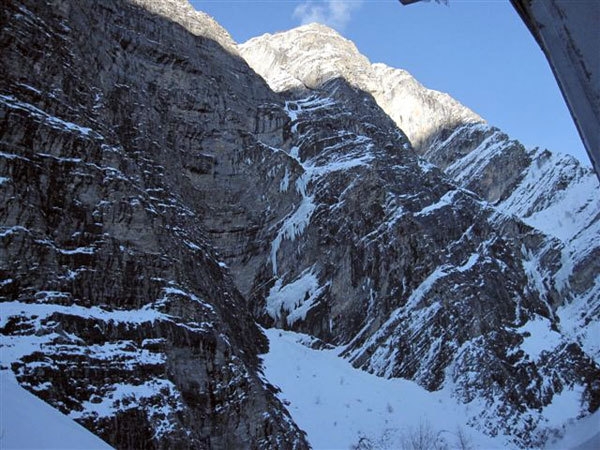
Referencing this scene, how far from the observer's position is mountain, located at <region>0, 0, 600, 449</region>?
66.8 feet

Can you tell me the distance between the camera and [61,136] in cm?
2362

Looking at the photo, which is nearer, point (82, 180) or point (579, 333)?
point (82, 180)

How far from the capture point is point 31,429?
6215 mm

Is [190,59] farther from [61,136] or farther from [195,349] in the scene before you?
[195,349]

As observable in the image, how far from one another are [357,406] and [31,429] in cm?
2510

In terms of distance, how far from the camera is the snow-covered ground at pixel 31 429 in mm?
5809

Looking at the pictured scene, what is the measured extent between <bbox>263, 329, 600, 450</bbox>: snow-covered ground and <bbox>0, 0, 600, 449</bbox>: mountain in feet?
2.02

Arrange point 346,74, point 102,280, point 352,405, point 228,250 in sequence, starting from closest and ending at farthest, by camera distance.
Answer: point 102,280 < point 352,405 < point 228,250 < point 346,74

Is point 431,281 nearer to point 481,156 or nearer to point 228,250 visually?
point 228,250

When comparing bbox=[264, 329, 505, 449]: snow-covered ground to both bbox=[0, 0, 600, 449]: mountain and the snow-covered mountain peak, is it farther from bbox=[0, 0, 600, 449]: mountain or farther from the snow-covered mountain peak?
the snow-covered mountain peak

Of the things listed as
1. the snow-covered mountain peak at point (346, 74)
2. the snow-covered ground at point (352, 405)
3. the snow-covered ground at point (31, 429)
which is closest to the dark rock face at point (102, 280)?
the snow-covered ground at point (352, 405)

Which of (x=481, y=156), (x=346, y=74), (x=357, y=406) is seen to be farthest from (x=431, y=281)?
(x=481, y=156)

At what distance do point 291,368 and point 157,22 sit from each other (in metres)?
27.0

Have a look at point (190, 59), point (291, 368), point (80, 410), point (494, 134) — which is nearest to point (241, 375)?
point (80, 410)
